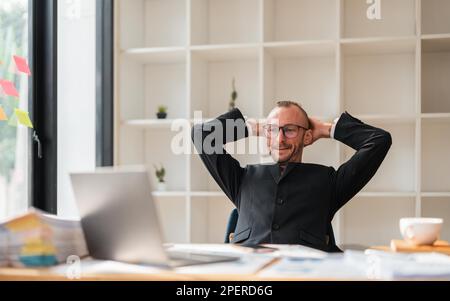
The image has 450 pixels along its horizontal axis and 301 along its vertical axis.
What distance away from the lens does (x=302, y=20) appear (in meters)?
3.77

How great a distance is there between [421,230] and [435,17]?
222 cm

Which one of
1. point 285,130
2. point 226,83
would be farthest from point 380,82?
point 285,130

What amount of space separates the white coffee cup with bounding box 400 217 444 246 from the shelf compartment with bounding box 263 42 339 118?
196cm

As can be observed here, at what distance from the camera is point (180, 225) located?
3877 mm

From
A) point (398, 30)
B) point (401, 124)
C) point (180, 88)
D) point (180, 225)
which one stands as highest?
point (398, 30)

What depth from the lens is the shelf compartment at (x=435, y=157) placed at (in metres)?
3.54

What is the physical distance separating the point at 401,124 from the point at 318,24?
79 cm

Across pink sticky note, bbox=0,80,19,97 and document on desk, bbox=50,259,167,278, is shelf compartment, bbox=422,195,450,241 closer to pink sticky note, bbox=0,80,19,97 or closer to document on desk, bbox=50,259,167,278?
pink sticky note, bbox=0,80,19,97

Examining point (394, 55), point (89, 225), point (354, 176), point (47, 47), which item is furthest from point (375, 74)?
point (89, 225)

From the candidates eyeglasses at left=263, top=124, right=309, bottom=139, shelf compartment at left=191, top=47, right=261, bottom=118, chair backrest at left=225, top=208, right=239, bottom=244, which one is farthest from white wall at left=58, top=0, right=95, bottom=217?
eyeglasses at left=263, top=124, right=309, bottom=139

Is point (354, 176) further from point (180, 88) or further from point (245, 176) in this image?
point (180, 88)

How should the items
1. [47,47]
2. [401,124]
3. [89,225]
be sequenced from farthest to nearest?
[401,124], [47,47], [89,225]

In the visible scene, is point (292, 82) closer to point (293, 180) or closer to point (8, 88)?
point (293, 180)

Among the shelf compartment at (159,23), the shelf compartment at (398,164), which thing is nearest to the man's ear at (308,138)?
the shelf compartment at (398,164)
